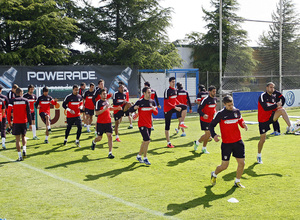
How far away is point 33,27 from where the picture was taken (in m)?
23.0

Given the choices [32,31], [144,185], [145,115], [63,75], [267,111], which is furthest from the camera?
[32,31]

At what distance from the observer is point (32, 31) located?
2350cm

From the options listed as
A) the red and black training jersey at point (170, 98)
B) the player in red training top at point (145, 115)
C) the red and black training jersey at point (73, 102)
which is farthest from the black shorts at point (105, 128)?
the red and black training jersey at point (170, 98)

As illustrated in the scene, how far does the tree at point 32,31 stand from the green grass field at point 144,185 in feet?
39.4

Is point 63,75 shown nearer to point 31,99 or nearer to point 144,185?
point 31,99

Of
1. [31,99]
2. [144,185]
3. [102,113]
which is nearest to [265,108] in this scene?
[144,185]

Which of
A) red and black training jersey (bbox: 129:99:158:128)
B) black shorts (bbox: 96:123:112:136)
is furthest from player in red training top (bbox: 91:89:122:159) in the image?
red and black training jersey (bbox: 129:99:158:128)

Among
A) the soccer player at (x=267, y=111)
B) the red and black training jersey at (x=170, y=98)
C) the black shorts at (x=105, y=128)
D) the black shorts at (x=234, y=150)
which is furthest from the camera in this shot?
the red and black training jersey at (x=170, y=98)

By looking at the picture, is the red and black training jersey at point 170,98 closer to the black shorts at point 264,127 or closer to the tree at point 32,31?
the black shorts at point 264,127

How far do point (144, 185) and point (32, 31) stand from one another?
18.7 metres

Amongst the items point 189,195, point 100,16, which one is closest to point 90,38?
point 100,16

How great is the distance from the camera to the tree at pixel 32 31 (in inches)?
872

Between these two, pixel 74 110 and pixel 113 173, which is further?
pixel 74 110

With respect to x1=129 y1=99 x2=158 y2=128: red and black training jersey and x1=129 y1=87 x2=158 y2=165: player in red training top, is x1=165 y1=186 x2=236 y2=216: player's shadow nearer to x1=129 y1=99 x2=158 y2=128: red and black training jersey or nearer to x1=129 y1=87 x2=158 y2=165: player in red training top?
x1=129 y1=87 x2=158 y2=165: player in red training top
